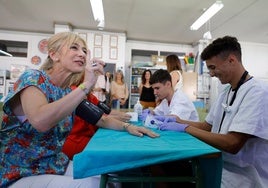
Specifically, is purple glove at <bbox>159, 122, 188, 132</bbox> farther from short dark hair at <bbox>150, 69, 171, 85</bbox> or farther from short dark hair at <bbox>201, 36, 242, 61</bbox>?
short dark hair at <bbox>150, 69, 171, 85</bbox>

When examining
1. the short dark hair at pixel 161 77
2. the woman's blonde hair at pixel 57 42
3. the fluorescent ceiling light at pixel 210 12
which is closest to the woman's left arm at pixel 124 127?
the woman's blonde hair at pixel 57 42

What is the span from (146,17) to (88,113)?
3595 millimetres

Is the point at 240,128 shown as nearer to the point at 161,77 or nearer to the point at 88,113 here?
the point at 88,113

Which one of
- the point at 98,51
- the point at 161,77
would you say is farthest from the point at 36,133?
the point at 98,51

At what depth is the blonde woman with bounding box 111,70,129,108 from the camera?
4867 mm

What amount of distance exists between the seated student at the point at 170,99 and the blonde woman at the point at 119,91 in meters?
2.81

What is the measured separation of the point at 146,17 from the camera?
4.39 m

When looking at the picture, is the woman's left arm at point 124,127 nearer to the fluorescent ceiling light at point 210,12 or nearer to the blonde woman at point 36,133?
the blonde woman at point 36,133

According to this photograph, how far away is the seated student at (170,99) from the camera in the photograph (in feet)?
5.57

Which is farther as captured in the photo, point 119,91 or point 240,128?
point 119,91

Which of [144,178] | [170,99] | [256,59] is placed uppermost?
[256,59]

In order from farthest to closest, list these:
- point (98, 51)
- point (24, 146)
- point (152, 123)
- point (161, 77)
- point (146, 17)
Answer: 1. point (98, 51)
2. point (146, 17)
3. point (161, 77)
4. point (152, 123)
5. point (24, 146)

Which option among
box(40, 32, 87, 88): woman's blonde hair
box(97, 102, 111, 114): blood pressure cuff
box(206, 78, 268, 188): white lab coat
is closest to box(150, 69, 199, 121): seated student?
box(97, 102, 111, 114): blood pressure cuff

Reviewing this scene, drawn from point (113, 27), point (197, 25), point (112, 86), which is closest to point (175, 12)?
point (197, 25)
